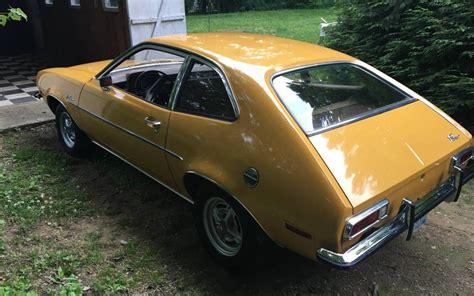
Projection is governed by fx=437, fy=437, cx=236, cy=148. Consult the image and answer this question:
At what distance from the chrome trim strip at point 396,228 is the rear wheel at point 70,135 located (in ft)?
10.3

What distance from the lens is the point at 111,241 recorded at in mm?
3326

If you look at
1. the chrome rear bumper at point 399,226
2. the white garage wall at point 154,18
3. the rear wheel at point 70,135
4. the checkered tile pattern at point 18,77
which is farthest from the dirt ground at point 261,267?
the checkered tile pattern at point 18,77

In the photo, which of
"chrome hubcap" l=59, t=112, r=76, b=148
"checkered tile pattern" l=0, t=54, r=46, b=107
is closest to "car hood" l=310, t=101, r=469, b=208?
"chrome hubcap" l=59, t=112, r=76, b=148

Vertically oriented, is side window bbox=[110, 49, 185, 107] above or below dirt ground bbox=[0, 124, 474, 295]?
above

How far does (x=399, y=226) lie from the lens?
2.48 m

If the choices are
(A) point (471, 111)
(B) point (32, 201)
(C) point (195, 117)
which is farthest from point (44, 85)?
(A) point (471, 111)

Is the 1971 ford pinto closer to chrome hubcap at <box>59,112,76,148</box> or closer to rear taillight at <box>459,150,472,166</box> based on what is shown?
rear taillight at <box>459,150,472,166</box>

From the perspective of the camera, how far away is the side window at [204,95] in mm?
2859

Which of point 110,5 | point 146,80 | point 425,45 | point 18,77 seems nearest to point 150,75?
point 146,80

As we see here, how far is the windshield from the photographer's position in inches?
106

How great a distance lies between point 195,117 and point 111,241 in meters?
1.19

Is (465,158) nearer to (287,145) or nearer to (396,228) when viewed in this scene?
(396,228)

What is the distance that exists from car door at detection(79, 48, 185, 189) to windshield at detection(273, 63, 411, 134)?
93cm

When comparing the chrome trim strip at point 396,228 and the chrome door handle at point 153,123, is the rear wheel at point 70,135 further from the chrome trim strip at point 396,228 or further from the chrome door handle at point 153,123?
the chrome trim strip at point 396,228
